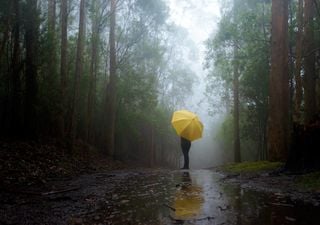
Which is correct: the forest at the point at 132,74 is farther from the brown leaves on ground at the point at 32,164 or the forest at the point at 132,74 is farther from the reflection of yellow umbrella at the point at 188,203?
the reflection of yellow umbrella at the point at 188,203

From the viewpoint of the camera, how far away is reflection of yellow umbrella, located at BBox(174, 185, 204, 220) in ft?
13.8

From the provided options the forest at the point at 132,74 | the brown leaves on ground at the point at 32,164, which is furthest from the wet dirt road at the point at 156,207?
the forest at the point at 132,74

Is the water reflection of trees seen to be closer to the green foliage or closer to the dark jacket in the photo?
the dark jacket

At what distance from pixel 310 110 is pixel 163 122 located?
24878mm

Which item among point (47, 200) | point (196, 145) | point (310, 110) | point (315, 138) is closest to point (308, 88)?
point (310, 110)

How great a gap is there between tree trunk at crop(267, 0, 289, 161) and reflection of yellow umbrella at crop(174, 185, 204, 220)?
15.9 feet

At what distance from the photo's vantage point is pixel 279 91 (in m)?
10.9

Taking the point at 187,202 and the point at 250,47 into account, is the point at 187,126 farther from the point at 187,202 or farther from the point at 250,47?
the point at 187,202

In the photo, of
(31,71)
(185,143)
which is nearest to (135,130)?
(185,143)

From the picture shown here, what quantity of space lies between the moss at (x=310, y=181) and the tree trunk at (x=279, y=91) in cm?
373

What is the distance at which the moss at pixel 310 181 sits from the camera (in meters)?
→ 5.97

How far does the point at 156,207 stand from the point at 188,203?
51 centimetres

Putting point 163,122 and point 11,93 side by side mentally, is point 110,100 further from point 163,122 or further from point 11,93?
point 163,122

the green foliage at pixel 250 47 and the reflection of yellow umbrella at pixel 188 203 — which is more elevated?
the green foliage at pixel 250 47
